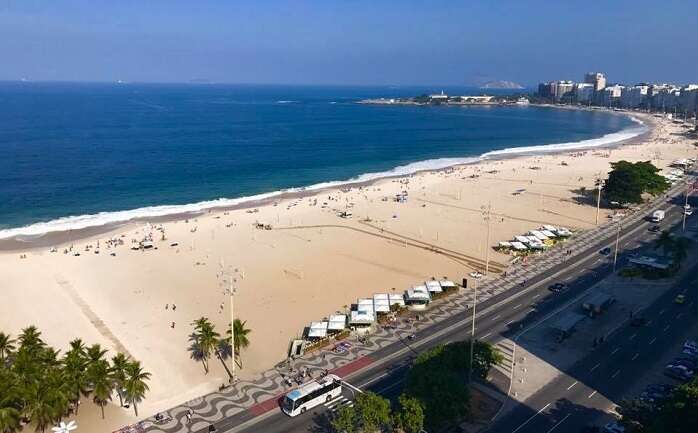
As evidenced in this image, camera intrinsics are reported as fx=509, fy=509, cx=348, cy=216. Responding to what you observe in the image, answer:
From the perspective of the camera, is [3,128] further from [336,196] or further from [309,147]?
[336,196]

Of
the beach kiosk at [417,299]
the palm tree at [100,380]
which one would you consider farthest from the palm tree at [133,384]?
the beach kiosk at [417,299]

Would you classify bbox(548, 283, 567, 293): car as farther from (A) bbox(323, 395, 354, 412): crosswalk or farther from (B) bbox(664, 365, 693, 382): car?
(A) bbox(323, 395, 354, 412): crosswalk

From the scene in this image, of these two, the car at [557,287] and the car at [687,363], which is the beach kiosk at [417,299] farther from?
the car at [687,363]

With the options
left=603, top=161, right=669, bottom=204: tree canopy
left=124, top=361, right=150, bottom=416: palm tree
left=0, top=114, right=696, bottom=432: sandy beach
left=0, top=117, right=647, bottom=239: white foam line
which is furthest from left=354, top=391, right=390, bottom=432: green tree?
left=603, top=161, right=669, bottom=204: tree canopy

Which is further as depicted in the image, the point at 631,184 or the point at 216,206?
the point at 216,206

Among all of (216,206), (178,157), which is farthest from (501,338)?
(178,157)

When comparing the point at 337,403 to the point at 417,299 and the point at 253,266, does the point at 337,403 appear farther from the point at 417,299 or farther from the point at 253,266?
the point at 253,266

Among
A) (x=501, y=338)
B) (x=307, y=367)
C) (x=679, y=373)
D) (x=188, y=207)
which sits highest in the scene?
(x=188, y=207)
